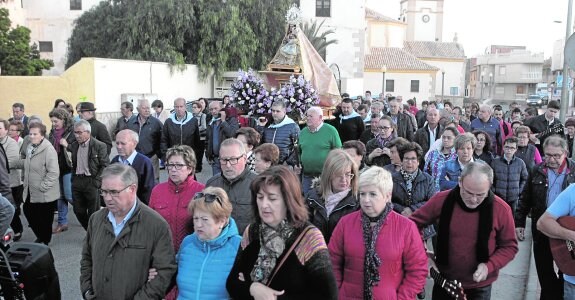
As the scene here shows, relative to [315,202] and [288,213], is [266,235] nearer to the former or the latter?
[288,213]

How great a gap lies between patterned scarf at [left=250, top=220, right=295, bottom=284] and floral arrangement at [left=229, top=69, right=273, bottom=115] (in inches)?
276

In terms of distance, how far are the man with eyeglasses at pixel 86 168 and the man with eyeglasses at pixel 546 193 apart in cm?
520

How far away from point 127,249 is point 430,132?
263 inches

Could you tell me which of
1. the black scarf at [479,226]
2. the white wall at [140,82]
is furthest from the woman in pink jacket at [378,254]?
the white wall at [140,82]

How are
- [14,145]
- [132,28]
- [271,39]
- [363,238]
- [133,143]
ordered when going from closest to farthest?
[363,238]
[133,143]
[14,145]
[132,28]
[271,39]

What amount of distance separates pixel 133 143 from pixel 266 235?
11.2 feet

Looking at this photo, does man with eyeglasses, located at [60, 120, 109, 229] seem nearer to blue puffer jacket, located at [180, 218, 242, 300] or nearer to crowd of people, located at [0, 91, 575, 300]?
crowd of people, located at [0, 91, 575, 300]

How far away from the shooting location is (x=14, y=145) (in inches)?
300

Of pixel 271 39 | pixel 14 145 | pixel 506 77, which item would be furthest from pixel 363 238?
pixel 506 77

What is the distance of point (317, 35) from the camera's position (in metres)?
36.2

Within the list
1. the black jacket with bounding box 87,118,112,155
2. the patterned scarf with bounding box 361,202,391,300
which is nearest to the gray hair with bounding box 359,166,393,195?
the patterned scarf with bounding box 361,202,391,300

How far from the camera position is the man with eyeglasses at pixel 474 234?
3.71 meters

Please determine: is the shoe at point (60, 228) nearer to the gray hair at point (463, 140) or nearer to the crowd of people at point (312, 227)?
the crowd of people at point (312, 227)

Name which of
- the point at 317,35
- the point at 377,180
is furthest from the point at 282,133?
the point at 317,35
